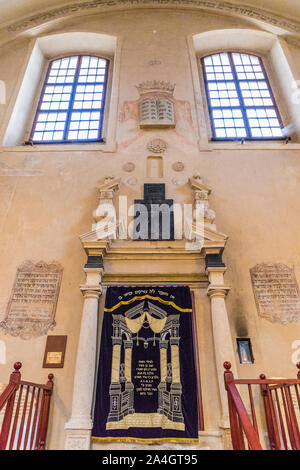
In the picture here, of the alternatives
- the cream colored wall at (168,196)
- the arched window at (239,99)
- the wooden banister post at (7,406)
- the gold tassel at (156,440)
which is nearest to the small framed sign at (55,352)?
the cream colored wall at (168,196)

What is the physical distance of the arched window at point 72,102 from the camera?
26.1 feet

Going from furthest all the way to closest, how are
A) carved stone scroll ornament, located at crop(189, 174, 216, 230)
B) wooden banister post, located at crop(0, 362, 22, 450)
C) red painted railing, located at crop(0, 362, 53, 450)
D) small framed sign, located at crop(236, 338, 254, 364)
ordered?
carved stone scroll ornament, located at crop(189, 174, 216, 230) < small framed sign, located at crop(236, 338, 254, 364) < red painted railing, located at crop(0, 362, 53, 450) < wooden banister post, located at crop(0, 362, 22, 450)

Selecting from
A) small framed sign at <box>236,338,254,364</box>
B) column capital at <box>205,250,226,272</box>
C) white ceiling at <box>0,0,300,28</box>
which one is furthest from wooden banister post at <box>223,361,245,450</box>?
white ceiling at <box>0,0,300,28</box>

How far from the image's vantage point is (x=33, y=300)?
17.8ft

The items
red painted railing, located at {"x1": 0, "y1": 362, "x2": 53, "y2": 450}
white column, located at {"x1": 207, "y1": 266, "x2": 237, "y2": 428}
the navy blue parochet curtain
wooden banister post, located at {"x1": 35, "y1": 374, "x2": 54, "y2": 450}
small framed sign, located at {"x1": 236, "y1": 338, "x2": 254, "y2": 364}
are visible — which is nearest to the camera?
red painted railing, located at {"x1": 0, "y1": 362, "x2": 53, "y2": 450}

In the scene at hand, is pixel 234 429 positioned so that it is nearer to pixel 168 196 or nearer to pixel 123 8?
pixel 168 196

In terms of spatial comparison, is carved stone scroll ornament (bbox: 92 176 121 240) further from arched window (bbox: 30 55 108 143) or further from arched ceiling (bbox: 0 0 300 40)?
arched ceiling (bbox: 0 0 300 40)

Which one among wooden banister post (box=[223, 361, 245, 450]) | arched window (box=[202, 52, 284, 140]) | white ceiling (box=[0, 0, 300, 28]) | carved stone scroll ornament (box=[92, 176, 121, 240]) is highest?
white ceiling (box=[0, 0, 300, 28])

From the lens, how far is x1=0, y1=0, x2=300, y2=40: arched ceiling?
31.6ft

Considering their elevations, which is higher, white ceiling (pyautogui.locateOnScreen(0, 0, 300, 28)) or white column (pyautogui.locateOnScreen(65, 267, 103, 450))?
white ceiling (pyautogui.locateOnScreen(0, 0, 300, 28))

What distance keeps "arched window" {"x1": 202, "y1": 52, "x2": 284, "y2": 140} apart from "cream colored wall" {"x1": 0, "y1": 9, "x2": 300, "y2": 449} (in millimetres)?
727

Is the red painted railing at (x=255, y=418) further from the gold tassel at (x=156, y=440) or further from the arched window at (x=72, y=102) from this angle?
the arched window at (x=72, y=102)

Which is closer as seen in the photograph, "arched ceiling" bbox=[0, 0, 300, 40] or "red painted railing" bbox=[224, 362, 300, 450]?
"red painted railing" bbox=[224, 362, 300, 450]

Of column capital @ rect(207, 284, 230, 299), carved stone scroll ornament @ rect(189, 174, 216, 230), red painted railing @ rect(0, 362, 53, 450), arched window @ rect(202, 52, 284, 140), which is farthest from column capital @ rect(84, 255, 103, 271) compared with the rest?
arched window @ rect(202, 52, 284, 140)
